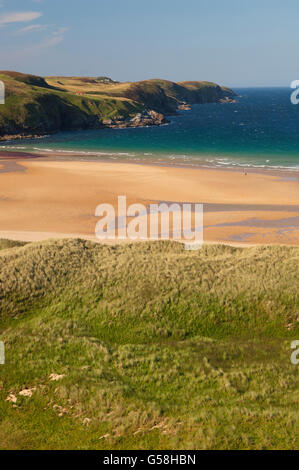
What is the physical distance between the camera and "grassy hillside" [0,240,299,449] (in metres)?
9.90

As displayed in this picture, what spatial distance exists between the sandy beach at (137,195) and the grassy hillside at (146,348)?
44.6 feet

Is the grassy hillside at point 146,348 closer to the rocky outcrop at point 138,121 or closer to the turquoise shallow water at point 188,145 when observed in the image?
the turquoise shallow water at point 188,145

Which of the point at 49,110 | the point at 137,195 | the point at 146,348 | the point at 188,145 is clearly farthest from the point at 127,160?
the point at 146,348

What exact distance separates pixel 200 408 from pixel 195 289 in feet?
18.8

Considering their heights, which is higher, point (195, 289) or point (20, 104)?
point (20, 104)

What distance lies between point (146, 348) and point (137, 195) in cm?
3292

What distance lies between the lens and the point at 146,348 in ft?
43.7

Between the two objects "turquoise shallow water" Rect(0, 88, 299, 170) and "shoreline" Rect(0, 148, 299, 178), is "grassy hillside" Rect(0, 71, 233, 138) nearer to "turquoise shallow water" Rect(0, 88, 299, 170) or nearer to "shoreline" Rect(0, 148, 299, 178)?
"turquoise shallow water" Rect(0, 88, 299, 170)

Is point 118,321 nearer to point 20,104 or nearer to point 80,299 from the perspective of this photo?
point 80,299

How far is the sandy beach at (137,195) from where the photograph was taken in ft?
109

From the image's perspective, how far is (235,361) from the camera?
12.9 meters

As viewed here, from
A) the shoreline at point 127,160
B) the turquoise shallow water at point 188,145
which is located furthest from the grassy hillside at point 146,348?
the turquoise shallow water at point 188,145

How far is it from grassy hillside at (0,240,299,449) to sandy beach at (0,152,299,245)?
13.6 metres
